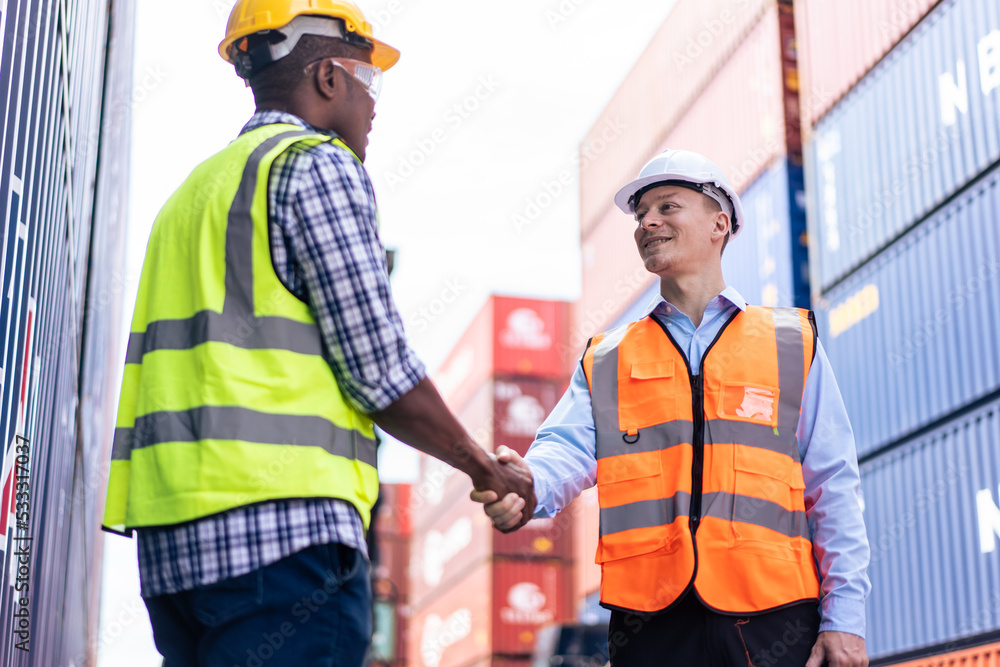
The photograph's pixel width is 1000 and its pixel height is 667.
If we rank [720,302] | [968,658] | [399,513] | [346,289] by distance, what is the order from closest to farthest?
[346,289] → [720,302] → [968,658] → [399,513]

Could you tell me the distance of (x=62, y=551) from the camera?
718cm

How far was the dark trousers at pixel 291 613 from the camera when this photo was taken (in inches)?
83.7

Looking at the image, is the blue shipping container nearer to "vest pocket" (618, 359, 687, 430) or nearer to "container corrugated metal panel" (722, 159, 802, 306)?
"container corrugated metal panel" (722, 159, 802, 306)

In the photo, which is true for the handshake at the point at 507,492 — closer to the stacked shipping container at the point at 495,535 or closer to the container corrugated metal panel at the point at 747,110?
the container corrugated metal panel at the point at 747,110

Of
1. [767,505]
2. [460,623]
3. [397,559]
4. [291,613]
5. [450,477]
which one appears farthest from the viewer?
[397,559]

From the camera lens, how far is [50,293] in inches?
199

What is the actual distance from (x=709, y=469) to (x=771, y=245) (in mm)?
16722

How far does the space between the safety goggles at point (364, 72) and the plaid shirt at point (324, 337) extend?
16.0 inches

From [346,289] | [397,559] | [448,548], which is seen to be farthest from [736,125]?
[397,559]

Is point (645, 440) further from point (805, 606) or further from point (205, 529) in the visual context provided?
point (205, 529)

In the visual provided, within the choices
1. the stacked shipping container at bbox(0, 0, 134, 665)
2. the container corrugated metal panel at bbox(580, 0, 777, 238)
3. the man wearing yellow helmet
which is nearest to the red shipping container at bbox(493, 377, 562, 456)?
the container corrugated metal panel at bbox(580, 0, 777, 238)

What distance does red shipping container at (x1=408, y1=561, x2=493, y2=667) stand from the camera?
117ft

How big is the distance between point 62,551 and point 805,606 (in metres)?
5.51

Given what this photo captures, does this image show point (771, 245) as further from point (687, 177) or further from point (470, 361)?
point (470, 361)
